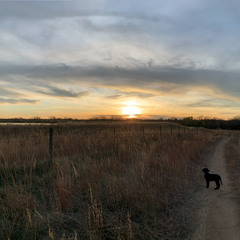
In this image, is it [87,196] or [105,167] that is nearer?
[87,196]

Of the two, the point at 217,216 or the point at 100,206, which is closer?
the point at 217,216

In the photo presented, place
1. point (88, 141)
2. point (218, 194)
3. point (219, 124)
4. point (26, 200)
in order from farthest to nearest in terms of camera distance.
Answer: point (219, 124) → point (88, 141) → point (218, 194) → point (26, 200)

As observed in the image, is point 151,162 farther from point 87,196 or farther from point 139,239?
point 139,239

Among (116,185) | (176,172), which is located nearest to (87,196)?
(116,185)

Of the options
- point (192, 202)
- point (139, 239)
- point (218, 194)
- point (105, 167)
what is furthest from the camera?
point (105, 167)

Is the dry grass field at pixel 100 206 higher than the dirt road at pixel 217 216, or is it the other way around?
the dry grass field at pixel 100 206

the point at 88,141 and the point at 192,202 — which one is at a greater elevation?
the point at 88,141

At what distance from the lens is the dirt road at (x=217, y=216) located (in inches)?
144

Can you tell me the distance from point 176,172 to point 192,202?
2.26 m

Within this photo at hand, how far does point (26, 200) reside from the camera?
4.48 metres

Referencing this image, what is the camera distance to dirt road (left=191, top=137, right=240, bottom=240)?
3.66m

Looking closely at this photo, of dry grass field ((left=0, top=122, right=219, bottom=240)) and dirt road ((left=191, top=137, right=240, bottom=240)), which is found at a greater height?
dry grass field ((left=0, top=122, right=219, bottom=240))

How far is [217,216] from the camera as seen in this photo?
4.41m

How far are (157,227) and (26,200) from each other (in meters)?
2.72
